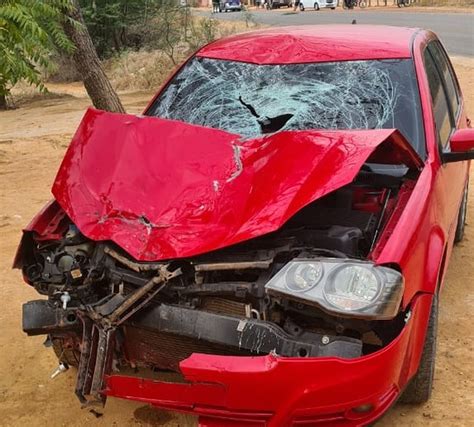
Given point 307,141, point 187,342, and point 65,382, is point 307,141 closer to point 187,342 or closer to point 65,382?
point 187,342

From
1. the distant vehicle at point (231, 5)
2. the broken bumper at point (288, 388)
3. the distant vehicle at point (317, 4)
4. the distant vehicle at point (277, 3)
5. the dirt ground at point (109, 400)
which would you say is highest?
the broken bumper at point (288, 388)

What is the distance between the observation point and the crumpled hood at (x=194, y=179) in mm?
2840

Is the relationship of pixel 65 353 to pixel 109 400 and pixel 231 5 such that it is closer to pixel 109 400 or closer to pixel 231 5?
pixel 109 400

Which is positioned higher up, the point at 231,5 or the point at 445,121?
the point at 445,121

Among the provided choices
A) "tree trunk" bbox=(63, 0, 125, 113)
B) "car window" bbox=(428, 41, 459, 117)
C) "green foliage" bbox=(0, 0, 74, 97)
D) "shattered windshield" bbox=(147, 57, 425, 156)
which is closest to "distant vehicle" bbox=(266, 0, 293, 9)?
"tree trunk" bbox=(63, 0, 125, 113)

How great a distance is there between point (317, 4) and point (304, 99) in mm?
40703

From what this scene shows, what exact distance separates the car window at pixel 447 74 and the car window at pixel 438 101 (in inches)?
6.8

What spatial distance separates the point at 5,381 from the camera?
12.2ft

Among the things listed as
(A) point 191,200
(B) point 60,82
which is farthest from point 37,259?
(B) point 60,82

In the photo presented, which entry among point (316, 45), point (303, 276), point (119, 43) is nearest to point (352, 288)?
point (303, 276)

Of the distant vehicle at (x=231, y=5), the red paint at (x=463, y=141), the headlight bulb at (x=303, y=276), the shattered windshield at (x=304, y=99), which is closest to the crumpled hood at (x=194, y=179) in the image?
the headlight bulb at (x=303, y=276)

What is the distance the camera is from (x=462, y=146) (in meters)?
3.46

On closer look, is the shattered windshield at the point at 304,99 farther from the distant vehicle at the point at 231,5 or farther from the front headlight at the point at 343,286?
the distant vehicle at the point at 231,5

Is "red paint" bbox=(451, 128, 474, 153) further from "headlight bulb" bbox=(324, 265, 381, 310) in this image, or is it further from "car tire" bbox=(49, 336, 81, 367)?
"car tire" bbox=(49, 336, 81, 367)
